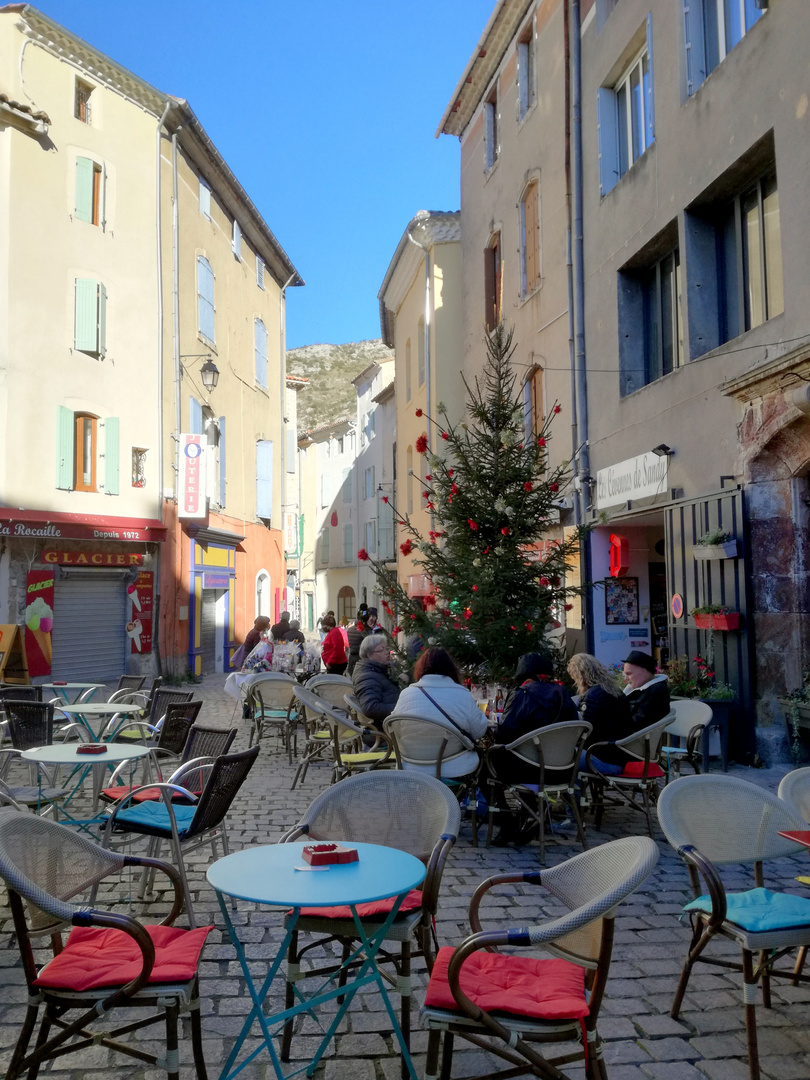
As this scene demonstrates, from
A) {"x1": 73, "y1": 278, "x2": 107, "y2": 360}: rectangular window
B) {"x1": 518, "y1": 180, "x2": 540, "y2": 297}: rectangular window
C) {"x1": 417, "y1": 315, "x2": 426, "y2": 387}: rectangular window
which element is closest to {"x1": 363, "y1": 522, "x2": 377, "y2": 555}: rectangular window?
{"x1": 417, "y1": 315, "x2": 426, "y2": 387}: rectangular window

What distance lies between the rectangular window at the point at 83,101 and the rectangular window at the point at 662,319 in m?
13.3

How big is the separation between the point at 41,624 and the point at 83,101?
428 inches

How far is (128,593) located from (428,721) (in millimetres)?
15155

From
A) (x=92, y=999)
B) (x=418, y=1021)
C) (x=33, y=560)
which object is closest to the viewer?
(x=92, y=999)

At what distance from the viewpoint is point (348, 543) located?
45062mm

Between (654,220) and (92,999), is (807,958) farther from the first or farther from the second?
(654,220)

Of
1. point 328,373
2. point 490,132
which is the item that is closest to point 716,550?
point 490,132

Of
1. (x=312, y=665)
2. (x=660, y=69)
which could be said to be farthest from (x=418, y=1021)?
(x=312, y=665)

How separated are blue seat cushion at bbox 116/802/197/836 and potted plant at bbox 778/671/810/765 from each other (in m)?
5.60

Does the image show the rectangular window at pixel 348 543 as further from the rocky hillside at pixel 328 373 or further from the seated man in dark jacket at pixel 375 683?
the seated man in dark jacket at pixel 375 683

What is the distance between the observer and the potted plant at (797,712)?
8.37 meters

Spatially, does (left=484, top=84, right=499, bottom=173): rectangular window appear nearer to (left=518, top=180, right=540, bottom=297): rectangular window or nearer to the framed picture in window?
(left=518, top=180, right=540, bottom=297): rectangular window

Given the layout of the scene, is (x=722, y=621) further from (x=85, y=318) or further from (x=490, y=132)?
(x=85, y=318)

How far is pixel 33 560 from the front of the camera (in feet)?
58.9
